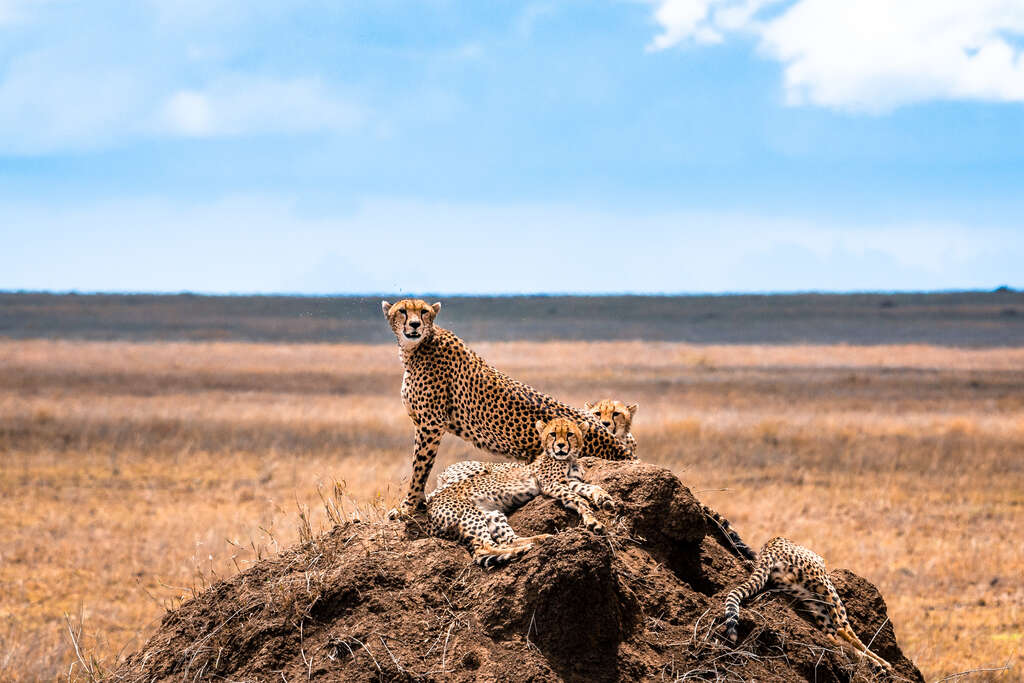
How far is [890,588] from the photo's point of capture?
13.4 meters

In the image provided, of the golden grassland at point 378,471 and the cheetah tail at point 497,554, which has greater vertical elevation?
the cheetah tail at point 497,554

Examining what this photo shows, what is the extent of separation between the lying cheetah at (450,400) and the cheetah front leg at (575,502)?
0.35 metres

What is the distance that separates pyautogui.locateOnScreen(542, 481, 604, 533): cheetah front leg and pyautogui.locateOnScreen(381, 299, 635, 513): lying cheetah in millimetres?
348

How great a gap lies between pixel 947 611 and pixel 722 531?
24.2 feet

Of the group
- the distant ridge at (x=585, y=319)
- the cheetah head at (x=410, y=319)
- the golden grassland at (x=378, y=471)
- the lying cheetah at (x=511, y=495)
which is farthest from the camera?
the distant ridge at (x=585, y=319)

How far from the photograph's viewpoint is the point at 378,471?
63.8ft

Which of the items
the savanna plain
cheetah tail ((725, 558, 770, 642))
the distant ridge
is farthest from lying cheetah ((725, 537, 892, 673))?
the distant ridge

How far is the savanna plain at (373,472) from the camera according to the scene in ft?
40.2

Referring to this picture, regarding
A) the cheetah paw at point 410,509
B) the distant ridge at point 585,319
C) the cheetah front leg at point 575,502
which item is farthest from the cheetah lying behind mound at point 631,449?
the distant ridge at point 585,319

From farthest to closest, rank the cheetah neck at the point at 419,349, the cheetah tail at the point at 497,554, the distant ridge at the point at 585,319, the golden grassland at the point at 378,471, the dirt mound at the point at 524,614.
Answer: the distant ridge at the point at 585,319 < the golden grassland at the point at 378,471 < the cheetah neck at the point at 419,349 < the cheetah tail at the point at 497,554 < the dirt mound at the point at 524,614

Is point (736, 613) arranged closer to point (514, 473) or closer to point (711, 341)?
point (514, 473)

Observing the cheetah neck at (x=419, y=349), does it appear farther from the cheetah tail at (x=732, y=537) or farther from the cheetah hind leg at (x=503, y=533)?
the cheetah tail at (x=732, y=537)

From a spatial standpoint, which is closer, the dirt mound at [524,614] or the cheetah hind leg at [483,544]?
the dirt mound at [524,614]

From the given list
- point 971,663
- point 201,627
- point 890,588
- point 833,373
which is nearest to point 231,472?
point 890,588
